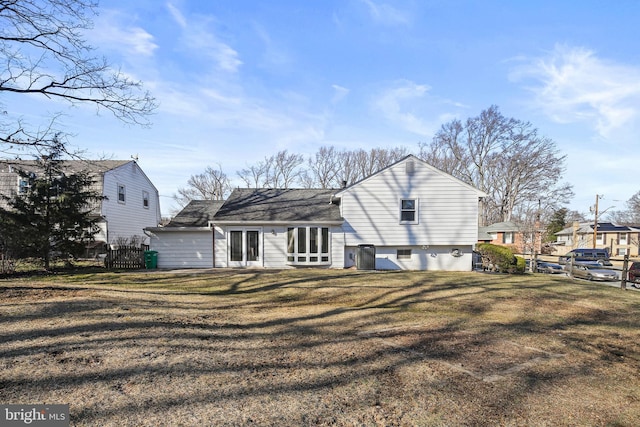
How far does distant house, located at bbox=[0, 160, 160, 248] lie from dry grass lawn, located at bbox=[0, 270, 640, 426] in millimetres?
14797

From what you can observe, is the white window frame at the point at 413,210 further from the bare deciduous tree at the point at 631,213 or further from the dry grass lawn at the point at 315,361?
the bare deciduous tree at the point at 631,213

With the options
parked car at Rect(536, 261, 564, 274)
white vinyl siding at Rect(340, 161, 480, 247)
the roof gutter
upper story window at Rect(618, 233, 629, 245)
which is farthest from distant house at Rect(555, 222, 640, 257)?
the roof gutter

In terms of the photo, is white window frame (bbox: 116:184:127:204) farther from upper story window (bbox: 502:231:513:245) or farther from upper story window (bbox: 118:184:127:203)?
upper story window (bbox: 502:231:513:245)

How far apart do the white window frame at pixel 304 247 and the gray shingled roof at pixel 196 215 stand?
13.8ft

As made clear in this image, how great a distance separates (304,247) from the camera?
17.0 m

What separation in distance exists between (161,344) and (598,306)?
10.2 meters

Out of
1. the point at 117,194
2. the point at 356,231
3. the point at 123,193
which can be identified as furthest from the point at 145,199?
the point at 356,231

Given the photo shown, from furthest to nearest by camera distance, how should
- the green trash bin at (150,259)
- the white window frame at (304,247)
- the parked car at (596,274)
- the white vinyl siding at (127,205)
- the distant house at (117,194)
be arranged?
the white vinyl siding at (127,205) < the distant house at (117,194) < the parked car at (596,274) < the white window frame at (304,247) < the green trash bin at (150,259)

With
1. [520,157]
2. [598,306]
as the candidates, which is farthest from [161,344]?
[520,157]

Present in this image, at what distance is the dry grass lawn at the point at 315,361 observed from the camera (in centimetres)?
318

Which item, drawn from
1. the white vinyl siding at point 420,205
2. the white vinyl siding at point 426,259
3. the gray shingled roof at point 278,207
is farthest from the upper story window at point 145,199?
the white vinyl siding at point 426,259

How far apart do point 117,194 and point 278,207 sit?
1314cm

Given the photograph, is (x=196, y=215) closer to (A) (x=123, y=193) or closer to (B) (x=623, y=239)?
(A) (x=123, y=193)

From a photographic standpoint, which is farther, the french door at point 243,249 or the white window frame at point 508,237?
the white window frame at point 508,237
